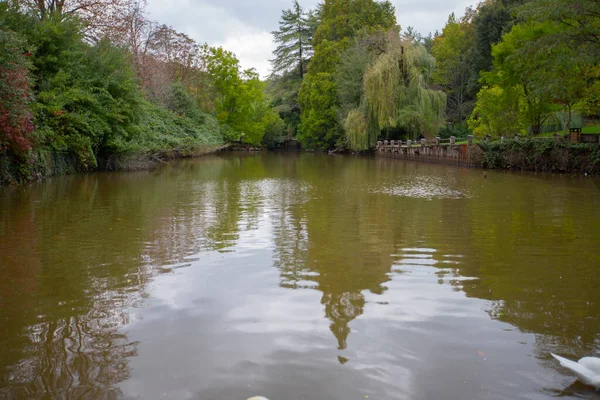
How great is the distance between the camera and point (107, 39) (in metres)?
22.1

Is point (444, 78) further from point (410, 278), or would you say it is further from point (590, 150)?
point (410, 278)

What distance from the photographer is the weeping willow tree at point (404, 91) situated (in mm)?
35156

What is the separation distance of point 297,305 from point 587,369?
224 cm

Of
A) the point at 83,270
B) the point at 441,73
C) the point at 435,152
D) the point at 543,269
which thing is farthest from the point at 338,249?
the point at 441,73

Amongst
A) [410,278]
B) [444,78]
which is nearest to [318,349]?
[410,278]

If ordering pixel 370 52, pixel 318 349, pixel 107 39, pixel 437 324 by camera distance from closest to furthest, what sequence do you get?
pixel 318 349 → pixel 437 324 → pixel 107 39 → pixel 370 52

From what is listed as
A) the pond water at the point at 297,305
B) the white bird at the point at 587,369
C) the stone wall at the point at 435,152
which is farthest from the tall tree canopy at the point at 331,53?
the white bird at the point at 587,369

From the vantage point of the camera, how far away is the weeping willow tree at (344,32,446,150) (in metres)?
35.2

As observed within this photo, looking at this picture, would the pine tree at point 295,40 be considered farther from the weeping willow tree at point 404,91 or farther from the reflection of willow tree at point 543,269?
the reflection of willow tree at point 543,269

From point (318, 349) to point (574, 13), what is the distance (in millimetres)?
18781

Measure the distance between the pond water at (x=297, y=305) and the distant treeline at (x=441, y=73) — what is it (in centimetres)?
1313

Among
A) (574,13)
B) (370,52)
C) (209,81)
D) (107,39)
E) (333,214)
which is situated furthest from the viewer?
(209,81)

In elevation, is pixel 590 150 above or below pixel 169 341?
above

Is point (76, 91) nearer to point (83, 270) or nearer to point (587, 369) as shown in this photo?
point (83, 270)
